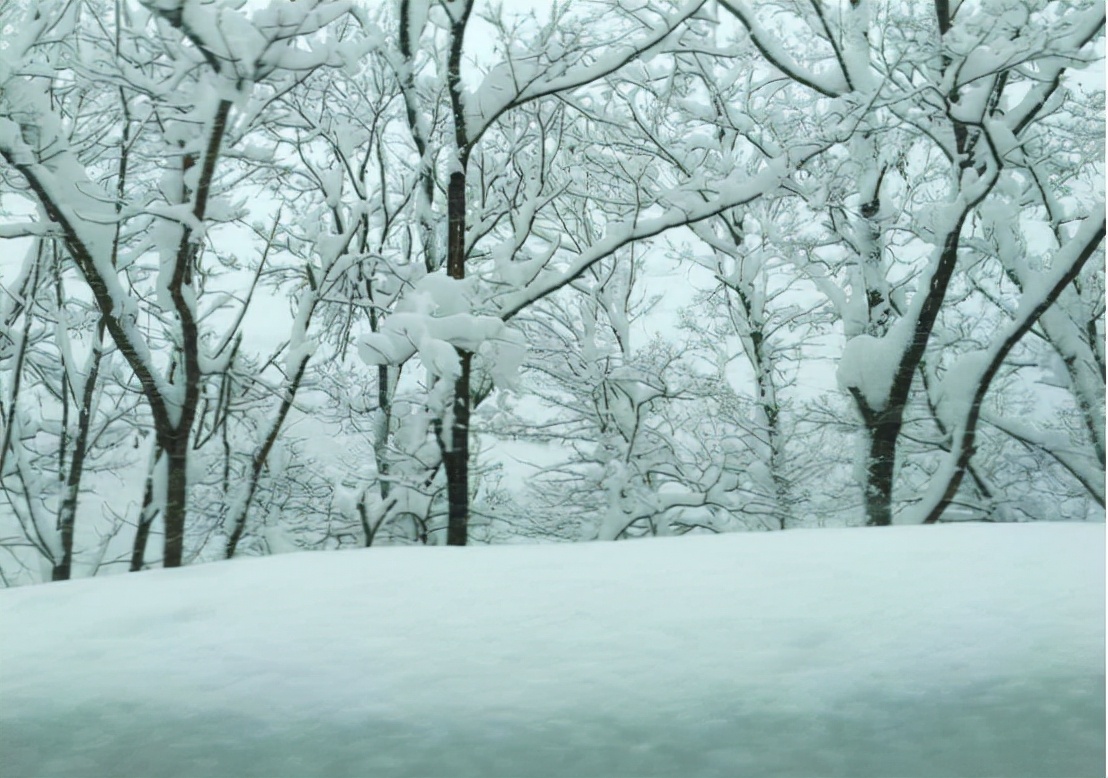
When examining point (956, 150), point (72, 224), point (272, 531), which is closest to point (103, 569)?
point (272, 531)

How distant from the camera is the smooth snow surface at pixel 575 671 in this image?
1.88 m

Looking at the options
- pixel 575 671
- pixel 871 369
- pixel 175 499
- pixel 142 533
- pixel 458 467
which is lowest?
pixel 575 671

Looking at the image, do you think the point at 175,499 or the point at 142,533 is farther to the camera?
the point at 142,533

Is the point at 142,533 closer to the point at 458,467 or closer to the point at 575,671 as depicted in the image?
the point at 458,467

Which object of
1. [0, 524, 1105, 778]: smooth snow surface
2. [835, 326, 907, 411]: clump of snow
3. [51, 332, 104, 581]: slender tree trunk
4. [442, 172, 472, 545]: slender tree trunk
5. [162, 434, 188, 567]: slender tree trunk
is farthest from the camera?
[51, 332, 104, 581]: slender tree trunk

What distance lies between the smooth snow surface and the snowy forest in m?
2.38

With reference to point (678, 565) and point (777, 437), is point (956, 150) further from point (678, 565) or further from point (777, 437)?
point (678, 565)

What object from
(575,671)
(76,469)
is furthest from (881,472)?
(76,469)

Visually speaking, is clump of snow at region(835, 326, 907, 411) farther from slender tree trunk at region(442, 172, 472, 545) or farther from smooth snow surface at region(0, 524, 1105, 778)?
smooth snow surface at region(0, 524, 1105, 778)

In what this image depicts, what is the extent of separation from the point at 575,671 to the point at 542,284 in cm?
432

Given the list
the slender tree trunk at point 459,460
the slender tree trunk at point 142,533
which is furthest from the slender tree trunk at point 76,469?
the slender tree trunk at point 459,460

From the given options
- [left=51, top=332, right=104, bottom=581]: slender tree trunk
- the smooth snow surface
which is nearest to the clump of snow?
the smooth snow surface

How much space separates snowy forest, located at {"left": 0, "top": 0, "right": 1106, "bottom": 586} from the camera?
18.2ft

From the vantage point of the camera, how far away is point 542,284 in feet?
20.6
